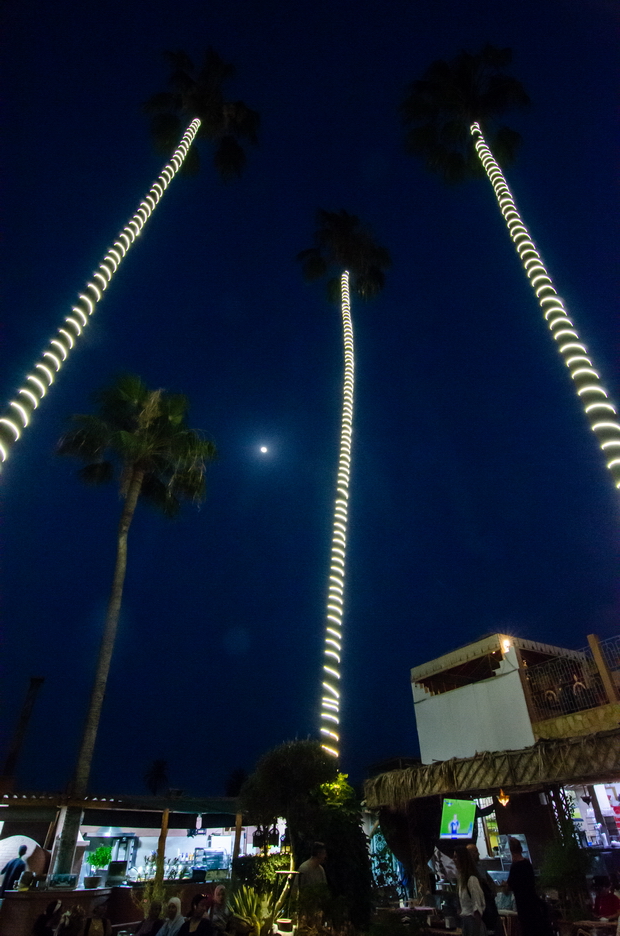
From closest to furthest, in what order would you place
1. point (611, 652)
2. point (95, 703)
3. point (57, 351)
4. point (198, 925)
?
point (198, 925), point (57, 351), point (95, 703), point (611, 652)

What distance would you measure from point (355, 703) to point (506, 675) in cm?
4095

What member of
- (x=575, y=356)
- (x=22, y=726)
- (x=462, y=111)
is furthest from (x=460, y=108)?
(x=22, y=726)

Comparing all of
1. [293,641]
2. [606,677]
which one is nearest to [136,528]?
[293,641]

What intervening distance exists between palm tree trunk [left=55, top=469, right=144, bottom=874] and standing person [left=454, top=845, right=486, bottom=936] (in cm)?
1106

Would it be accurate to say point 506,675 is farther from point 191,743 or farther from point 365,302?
point 191,743

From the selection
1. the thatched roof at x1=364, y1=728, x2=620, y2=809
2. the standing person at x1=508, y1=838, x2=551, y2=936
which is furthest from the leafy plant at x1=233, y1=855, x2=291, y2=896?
the thatched roof at x1=364, y1=728, x2=620, y2=809

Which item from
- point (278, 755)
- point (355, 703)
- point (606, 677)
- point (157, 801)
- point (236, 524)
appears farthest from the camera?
point (236, 524)

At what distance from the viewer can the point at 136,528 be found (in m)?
59.8

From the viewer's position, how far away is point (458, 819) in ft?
47.1

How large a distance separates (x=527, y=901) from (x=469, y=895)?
882mm

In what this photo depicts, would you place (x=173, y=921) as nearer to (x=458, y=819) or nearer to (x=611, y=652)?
(x=458, y=819)

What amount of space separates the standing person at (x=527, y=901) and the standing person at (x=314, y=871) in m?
2.58

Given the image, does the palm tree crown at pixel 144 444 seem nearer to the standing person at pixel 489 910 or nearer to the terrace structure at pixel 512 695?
the terrace structure at pixel 512 695

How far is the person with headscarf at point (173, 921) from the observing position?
639 cm
